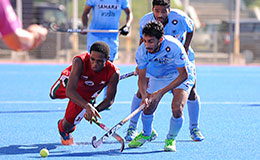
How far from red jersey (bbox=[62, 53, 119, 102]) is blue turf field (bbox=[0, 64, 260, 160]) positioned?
589mm

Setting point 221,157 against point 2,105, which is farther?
point 2,105

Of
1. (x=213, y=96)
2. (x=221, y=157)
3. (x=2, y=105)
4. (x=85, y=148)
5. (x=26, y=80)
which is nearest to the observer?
(x=221, y=157)

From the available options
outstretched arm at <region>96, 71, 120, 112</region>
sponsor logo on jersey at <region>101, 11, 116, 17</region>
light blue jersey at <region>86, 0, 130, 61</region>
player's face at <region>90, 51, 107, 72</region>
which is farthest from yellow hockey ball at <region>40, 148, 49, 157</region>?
sponsor logo on jersey at <region>101, 11, 116, 17</region>

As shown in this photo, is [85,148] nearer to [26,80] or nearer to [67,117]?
[67,117]

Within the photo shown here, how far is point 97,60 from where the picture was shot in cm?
489

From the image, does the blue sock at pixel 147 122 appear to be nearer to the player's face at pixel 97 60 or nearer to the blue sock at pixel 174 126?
the blue sock at pixel 174 126

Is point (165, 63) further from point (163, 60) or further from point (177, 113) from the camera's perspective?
point (177, 113)

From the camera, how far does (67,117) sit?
5461 millimetres

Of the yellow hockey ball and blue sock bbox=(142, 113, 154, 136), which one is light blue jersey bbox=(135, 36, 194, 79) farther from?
the yellow hockey ball

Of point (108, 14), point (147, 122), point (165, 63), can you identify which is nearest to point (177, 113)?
point (147, 122)

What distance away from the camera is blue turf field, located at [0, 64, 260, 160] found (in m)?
5.10

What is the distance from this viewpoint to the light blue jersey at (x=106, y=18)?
26.7 ft

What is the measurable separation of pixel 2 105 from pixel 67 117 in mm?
3082

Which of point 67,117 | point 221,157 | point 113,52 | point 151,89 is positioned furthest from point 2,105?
point 221,157
